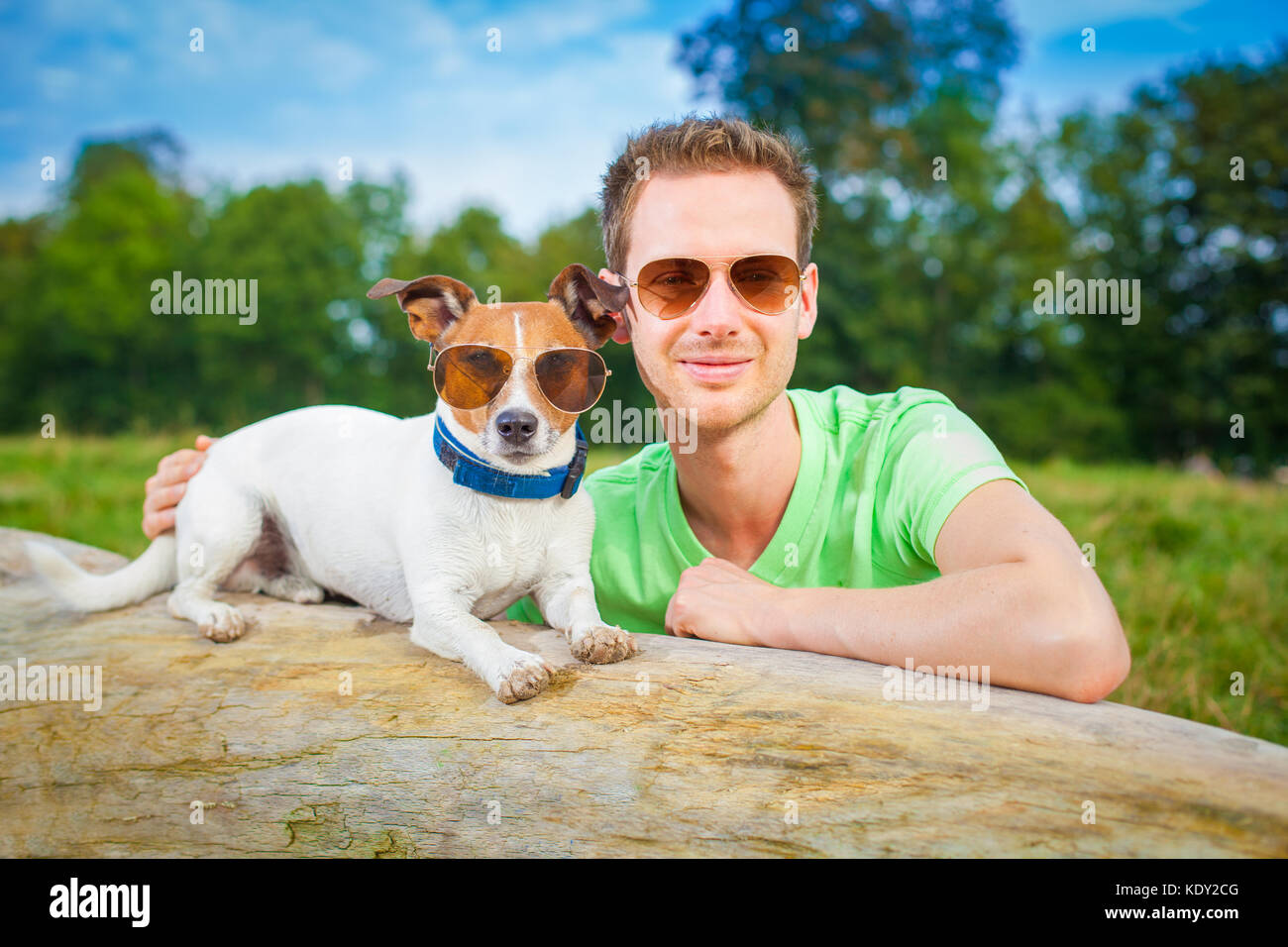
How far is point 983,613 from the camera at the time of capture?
212cm

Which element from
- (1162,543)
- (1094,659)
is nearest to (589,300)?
(1094,659)

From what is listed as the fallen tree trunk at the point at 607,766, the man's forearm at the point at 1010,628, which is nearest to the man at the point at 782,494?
the man's forearm at the point at 1010,628

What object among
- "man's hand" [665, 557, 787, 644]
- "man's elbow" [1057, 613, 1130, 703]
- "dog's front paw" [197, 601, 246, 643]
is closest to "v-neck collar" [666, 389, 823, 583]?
"man's hand" [665, 557, 787, 644]

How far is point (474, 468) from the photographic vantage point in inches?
103

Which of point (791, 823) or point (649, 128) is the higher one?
point (649, 128)

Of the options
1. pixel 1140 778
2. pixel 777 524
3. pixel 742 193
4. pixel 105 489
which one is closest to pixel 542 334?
pixel 742 193

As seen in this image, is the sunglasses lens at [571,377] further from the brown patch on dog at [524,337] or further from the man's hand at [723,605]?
→ the man's hand at [723,605]

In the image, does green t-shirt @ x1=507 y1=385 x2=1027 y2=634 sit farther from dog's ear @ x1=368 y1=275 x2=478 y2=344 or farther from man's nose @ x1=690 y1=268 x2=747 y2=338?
dog's ear @ x1=368 y1=275 x2=478 y2=344

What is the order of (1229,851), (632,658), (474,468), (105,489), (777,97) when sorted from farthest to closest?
(777,97)
(105,489)
(474,468)
(632,658)
(1229,851)

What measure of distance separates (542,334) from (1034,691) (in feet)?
5.26

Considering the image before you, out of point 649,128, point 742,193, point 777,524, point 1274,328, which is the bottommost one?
point 777,524

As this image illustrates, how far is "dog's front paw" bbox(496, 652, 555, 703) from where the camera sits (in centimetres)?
221

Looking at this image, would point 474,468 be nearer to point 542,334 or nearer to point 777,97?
point 542,334

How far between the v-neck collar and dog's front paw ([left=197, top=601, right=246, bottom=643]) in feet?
4.48
